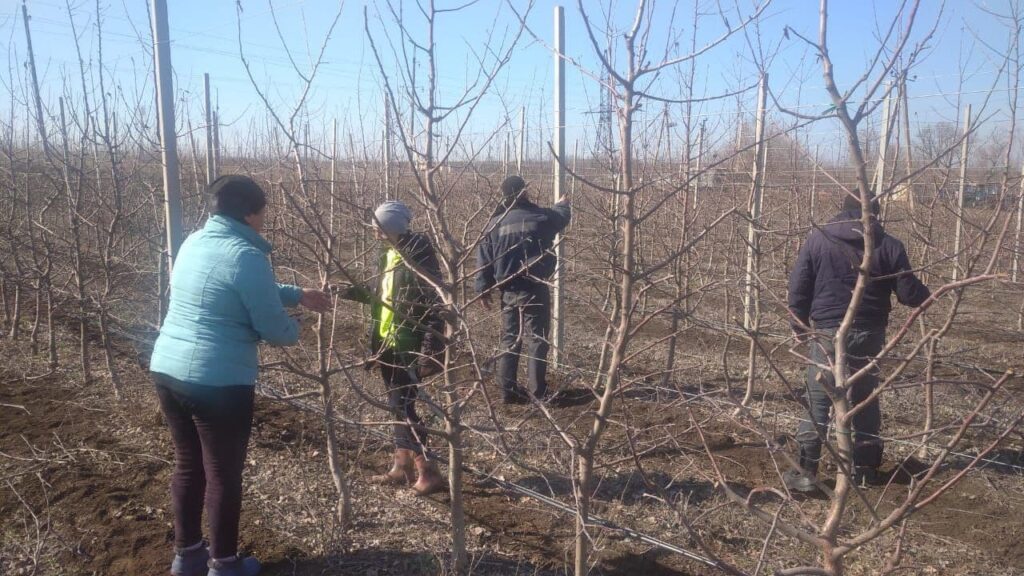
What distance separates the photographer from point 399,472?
3668 mm

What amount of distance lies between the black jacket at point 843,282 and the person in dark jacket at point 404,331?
1.79 m

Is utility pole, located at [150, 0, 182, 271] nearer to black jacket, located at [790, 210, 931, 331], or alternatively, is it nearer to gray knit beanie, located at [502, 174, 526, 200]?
gray knit beanie, located at [502, 174, 526, 200]

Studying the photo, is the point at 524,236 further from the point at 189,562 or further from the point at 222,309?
the point at 189,562

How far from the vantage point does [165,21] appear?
4070mm

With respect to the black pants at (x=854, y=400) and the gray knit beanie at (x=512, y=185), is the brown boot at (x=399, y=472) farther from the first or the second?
the black pants at (x=854, y=400)

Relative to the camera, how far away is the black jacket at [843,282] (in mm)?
3502

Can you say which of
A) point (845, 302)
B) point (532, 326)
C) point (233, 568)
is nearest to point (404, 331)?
point (233, 568)

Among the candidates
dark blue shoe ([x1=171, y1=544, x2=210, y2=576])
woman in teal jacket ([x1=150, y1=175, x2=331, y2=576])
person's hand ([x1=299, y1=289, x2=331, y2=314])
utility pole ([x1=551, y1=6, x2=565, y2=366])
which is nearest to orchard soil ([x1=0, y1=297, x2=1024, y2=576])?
dark blue shoe ([x1=171, y1=544, x2=210, y2=576])

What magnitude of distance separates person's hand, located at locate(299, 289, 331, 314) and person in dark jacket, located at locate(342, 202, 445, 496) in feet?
0.76

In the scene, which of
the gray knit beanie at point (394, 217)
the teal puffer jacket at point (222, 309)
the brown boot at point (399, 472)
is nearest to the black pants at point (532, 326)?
the brown boot at point (399, 472)

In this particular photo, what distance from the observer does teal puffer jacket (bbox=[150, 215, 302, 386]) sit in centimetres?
255

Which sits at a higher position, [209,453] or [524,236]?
[524,236]

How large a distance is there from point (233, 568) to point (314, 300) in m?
1.07

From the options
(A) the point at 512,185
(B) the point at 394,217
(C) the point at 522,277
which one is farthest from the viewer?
(C) the point at 522,277
